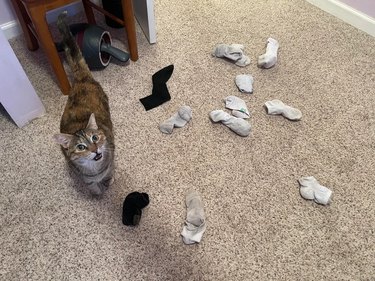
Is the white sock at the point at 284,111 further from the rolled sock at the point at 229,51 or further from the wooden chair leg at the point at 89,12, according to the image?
the wooden chair leg at the point at 89,12

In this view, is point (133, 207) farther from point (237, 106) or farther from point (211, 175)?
point (237, 106)

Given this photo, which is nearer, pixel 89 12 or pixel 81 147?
pixel 81 147

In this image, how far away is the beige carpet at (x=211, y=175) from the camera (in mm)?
948

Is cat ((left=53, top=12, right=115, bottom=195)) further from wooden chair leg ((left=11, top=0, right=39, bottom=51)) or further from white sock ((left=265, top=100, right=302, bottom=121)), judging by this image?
white sock ((left=265, top=100, right=302, bottom=121))

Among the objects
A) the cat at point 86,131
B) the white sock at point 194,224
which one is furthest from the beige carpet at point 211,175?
the cat at point 86,131

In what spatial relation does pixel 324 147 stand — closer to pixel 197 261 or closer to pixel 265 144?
pixel 265 144

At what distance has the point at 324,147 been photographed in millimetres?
1208

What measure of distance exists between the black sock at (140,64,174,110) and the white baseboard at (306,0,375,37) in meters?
1.05

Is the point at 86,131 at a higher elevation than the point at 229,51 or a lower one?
higher

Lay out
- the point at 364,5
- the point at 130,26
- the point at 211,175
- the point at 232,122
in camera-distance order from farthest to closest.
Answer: the point at 364,5 < the point at 130,26 < the point at 232,122 < the point at 211,175

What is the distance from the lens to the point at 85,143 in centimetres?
84

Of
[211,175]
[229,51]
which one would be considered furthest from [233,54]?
[211,175]

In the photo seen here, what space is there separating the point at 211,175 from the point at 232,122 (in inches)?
9.7

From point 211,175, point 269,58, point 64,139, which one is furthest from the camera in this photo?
point 269,58
